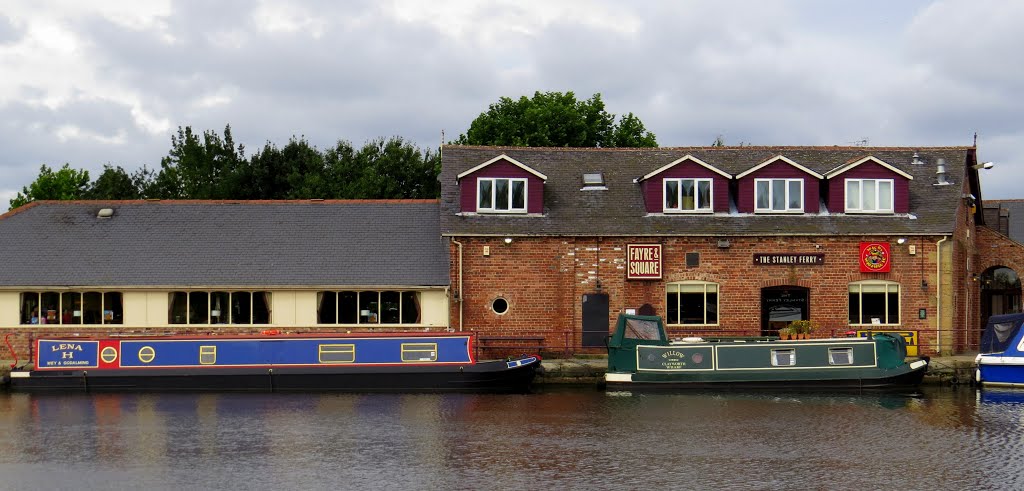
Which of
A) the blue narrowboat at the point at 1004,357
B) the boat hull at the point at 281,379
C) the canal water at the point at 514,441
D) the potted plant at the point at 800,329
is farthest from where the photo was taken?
the potted plant at the point at 800,329

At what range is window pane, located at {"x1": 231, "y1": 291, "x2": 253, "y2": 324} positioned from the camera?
107 feet

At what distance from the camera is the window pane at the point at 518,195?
111 feet

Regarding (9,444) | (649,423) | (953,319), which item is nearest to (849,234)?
(953,319)

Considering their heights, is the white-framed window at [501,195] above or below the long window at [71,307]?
above

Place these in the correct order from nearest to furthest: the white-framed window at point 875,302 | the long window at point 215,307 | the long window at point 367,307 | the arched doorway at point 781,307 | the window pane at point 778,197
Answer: the long window at point 215,307
the long window at point 367,307
the white-framed window at point 875,302
the arched doorway at point 781,307
the window pane at point 778,197

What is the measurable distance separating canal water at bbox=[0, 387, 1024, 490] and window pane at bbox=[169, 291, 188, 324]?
4.56m

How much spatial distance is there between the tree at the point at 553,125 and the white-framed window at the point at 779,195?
1873 cm

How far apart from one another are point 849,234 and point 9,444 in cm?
2325

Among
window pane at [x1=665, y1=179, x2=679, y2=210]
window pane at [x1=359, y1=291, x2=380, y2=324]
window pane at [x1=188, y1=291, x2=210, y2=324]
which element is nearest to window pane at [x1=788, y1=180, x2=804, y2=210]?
window pane at [x1=665, y1=179, x2=679, y2=210]

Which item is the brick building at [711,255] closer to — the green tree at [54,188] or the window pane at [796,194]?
the window pane at [796,194]

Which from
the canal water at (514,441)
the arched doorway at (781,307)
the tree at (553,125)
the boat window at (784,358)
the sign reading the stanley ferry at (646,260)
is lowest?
the canal water at (514,441)

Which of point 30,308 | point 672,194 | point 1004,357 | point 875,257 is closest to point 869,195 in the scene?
point 875,257

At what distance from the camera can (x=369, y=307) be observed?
32.8 metres

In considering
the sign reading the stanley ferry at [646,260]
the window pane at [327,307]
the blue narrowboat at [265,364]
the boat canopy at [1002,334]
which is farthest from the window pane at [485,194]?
the boat canopy at [1002,334]
